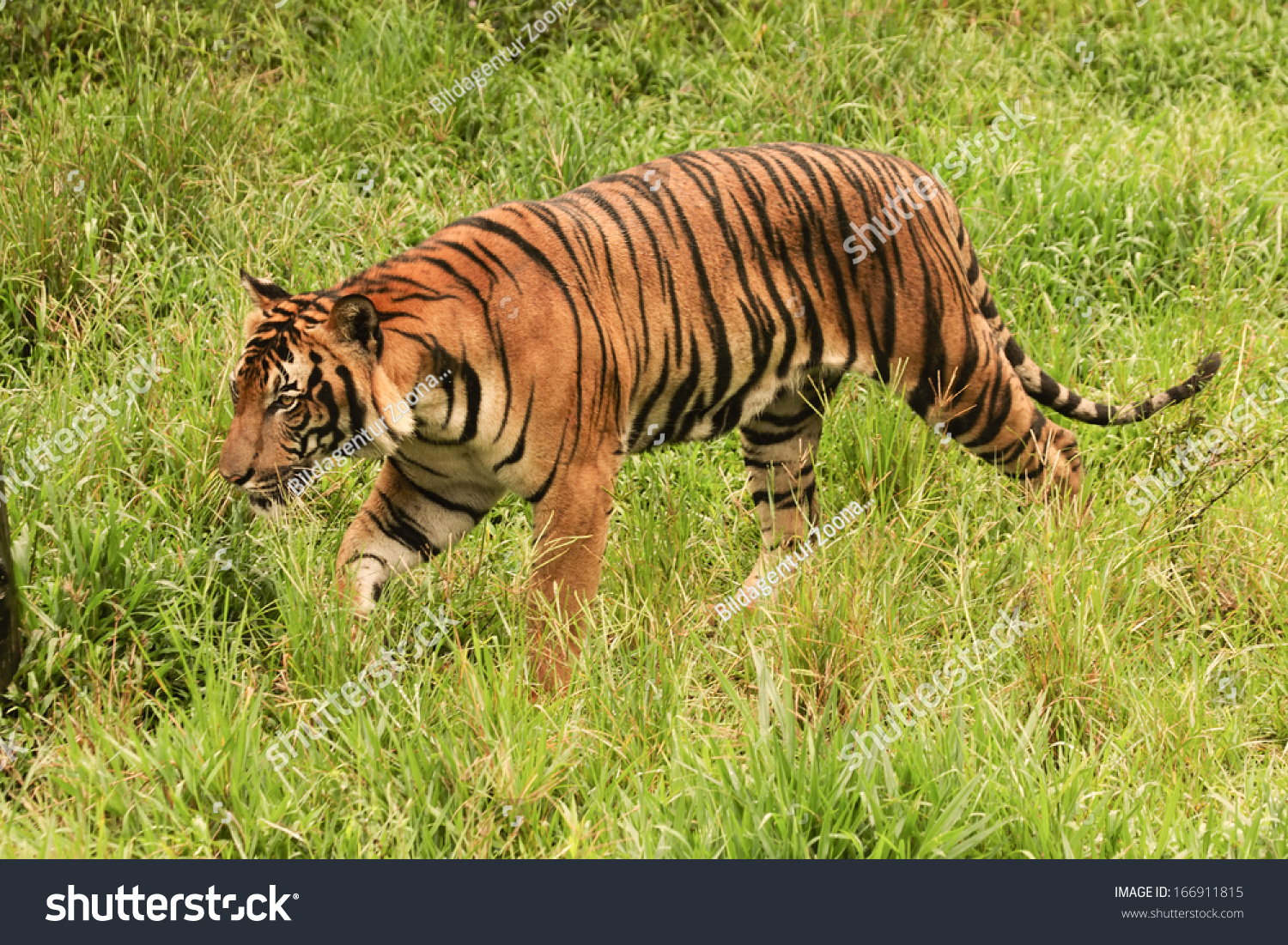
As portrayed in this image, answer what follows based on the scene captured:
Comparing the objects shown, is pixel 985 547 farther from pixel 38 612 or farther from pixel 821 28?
pixel 821 28

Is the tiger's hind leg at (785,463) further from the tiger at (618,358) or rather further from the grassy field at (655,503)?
the grassy field at (655,503)

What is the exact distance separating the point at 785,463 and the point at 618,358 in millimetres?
948

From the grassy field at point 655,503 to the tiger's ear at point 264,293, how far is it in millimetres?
562

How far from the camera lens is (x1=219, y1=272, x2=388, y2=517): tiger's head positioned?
125 inches

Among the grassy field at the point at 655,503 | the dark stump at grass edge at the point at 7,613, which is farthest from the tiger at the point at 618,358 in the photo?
the dark stump at grass edge at the point at 7,613

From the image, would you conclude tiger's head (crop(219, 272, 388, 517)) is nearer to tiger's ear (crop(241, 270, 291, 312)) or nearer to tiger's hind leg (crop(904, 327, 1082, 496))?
tiger's ear (crop(241, 270, 291, 312))

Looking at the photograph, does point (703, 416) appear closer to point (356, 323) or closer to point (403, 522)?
point (403, 522)

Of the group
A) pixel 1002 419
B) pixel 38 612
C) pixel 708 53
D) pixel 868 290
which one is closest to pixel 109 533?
pixel 38 612

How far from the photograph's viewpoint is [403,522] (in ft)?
12.0

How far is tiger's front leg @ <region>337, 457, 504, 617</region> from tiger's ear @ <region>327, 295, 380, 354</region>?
0.50 meters

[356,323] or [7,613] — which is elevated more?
[356,323]

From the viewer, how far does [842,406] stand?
4461 mm

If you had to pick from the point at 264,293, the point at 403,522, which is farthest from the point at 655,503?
the point at 264,293

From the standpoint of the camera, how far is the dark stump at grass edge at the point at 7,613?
9.96ft
